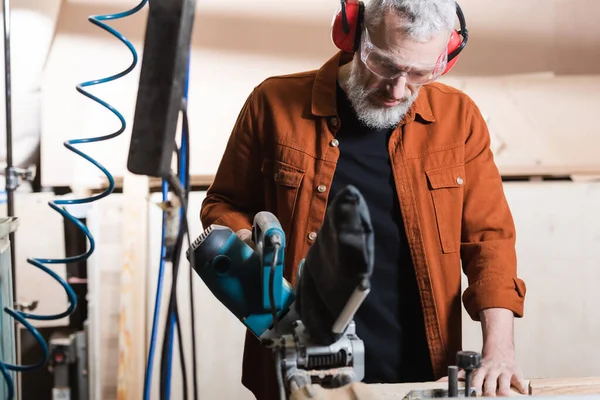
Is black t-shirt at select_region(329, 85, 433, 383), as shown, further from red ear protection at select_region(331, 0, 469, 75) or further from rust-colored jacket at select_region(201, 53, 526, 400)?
red ear protection at select_region(331, 0, 469, 75)

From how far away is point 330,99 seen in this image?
1517 mm

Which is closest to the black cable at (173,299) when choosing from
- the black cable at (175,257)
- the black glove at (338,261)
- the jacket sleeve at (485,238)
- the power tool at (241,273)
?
the black cable at (175,257)

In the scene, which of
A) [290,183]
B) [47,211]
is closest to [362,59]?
[290,183]

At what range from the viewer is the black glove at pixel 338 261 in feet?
2.23

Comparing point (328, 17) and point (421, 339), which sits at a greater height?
point (328, 17)

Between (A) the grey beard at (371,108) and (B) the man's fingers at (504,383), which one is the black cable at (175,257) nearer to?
(B) the man's fingers at (504,383)

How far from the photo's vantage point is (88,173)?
7.50 feet

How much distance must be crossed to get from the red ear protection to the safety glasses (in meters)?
0.03

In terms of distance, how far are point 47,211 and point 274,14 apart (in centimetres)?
116

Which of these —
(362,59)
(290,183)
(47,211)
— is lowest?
(47,211)

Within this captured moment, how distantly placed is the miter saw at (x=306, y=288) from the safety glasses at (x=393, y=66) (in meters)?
0.49

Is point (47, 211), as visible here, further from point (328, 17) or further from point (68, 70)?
point (328, 17)

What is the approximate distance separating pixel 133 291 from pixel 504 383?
146cm

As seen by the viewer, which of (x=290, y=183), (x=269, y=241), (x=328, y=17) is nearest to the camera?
(x=269, y=241)
